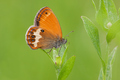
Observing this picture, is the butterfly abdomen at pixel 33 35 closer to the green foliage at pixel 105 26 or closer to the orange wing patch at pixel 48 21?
the orange wing patch at pixel 48 21

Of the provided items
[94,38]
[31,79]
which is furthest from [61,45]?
[31,79]

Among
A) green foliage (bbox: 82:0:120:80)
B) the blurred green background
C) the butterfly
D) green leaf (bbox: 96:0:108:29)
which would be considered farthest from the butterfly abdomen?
the blurred green background

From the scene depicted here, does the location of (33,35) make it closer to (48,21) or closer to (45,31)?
(45,31)

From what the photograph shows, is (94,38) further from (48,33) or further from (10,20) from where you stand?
(10,20)

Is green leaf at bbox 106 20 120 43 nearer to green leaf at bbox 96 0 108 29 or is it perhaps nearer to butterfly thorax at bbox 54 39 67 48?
green leaf at bbox 96 0 108 29

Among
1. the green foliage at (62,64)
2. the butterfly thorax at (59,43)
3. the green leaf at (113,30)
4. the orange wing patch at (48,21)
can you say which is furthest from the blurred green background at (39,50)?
the green leaf at (113,30)

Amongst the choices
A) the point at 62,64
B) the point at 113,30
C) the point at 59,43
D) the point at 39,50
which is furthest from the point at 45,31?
the point at 39,50

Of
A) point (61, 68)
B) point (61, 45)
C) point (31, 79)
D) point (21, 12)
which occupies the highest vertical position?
point (21, 12)

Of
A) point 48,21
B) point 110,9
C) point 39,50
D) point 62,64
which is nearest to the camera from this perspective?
point 110,9
